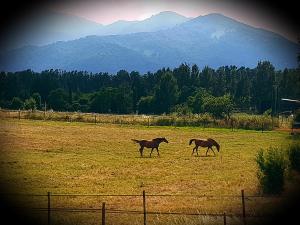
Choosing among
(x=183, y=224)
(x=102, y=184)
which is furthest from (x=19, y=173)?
(x=183, y=224)

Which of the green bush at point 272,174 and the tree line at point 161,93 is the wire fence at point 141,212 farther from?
the tree line at point 161,93

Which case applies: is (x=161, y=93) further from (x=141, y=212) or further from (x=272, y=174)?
(x=141, y=212)

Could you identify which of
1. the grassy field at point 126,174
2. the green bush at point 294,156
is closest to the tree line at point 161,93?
the grassy field at point 126,174

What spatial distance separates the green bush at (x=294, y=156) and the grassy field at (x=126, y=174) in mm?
1547

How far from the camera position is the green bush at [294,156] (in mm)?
15109

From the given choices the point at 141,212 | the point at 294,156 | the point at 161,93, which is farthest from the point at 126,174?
the point at 161,93

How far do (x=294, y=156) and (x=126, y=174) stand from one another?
663cm

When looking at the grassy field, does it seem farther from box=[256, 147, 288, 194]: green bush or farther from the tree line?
the tree line

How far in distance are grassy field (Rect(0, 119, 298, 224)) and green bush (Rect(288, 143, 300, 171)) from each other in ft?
5.07

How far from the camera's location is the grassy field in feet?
38.8

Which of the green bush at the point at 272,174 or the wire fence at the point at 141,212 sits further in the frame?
the green bush at the point at 272,174

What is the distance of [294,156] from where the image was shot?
1537 cm

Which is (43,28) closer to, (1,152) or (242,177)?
(242,177)

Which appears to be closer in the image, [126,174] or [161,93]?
[126,174]
